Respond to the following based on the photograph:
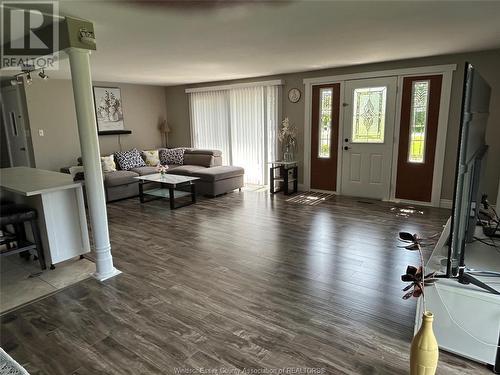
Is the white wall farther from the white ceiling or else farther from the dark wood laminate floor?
the dark wood laminate floor

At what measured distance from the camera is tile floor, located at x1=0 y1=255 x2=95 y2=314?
2.63 m

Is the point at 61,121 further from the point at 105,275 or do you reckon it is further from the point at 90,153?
the point at 105,275

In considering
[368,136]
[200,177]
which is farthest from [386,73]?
[200,177]

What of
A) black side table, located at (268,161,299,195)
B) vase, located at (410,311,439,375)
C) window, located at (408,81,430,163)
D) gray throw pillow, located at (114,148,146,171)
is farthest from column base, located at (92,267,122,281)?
window, located at (408,81,430,163)

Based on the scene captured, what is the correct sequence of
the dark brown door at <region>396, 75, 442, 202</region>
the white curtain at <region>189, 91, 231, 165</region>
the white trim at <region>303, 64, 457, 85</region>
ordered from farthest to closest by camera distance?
the white curtain at <region>189, 91, 231, 165</region>, the dark brown door at <region>396, 75, 442, 202</region>, the white trim at <region>303, 64, 457, 85</region>

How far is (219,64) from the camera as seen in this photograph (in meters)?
4.80

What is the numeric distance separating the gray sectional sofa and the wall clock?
170 cm

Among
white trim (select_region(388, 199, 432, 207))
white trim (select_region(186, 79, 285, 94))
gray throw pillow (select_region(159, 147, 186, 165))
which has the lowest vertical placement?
white trim (select_region(388, 199, 432, 207))

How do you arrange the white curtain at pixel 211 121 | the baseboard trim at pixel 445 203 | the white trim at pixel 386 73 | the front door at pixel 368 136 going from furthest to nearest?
the white curtain at pixel 211 121, the front door at pixel 368 136, the baseboard trim at pixel 445 203, the white trim at pixel 386 73

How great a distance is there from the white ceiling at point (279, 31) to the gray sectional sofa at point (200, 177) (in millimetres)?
1890

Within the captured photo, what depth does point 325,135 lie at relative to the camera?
583 centimetres

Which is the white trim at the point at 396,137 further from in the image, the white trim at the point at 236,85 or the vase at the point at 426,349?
the vase at the point at 426,349

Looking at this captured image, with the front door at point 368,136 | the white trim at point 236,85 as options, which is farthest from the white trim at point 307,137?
the front door at point 368,136

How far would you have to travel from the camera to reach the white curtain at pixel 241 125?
21.2 feet
